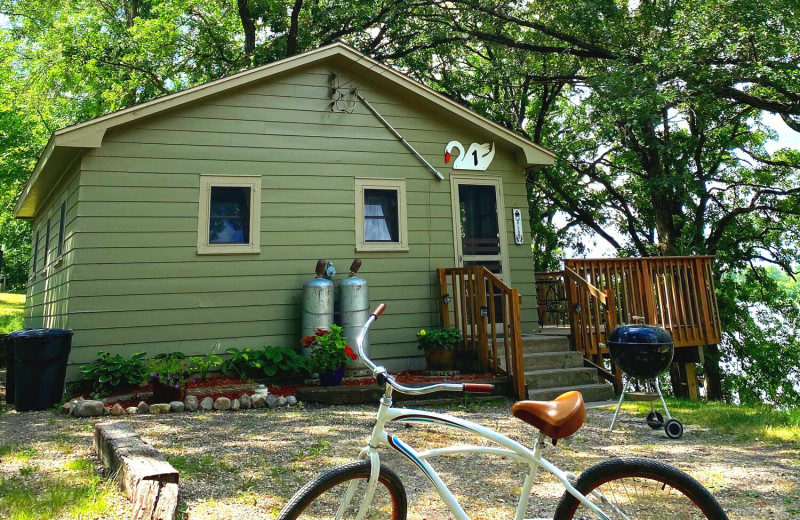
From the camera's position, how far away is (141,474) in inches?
109

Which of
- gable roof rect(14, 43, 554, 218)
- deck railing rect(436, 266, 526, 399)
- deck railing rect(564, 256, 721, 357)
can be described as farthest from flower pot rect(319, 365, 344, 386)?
gable roof rect(14, 43, 554, 218)

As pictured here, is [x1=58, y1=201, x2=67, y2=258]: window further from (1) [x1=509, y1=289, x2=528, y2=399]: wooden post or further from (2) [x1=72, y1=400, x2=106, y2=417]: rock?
(1) [x1=509, y1=289, x2=528, y2=399]: wooden post

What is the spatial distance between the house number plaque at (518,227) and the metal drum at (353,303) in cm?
275

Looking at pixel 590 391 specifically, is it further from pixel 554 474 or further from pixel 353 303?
pixel 554 474

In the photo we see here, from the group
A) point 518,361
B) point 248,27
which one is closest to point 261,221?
point 518,361

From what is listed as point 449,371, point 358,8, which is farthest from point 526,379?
point 358,8

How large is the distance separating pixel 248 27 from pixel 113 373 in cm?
1114

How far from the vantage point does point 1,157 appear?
16703 millimetres

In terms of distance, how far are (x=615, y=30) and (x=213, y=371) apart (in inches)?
376

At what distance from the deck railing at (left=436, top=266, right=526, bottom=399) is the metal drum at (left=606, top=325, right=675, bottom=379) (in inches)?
54.9

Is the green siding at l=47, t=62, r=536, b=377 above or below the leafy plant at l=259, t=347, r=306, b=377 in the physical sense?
above

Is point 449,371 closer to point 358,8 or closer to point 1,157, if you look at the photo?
point 358,8

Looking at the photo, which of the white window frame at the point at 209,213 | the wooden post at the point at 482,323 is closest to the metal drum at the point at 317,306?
the white window frame at the point at 209,213

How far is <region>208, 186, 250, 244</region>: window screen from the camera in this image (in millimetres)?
7383
